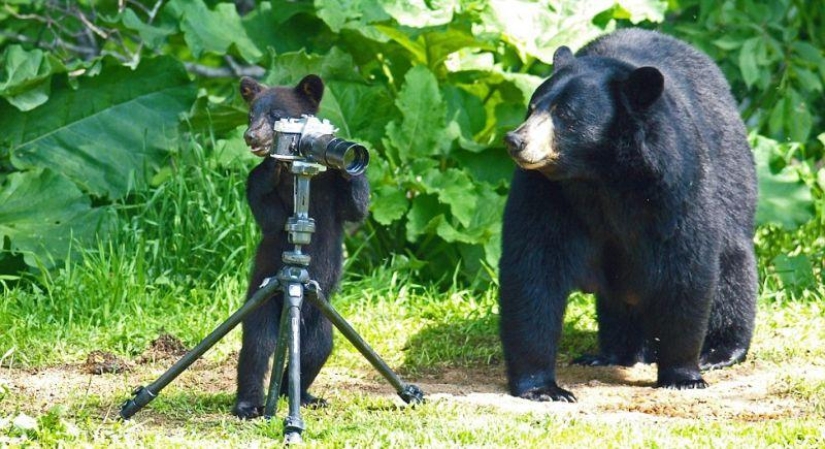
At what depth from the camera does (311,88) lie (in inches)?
200

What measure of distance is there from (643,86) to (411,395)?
1563 millimetres

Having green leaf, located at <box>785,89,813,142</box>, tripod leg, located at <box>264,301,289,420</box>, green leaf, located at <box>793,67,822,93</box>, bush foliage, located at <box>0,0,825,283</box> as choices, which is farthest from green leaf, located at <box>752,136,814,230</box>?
tripod leg, located at <box>264,301,289,420</box>

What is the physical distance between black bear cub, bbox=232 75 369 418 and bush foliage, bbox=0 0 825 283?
2.50 meters

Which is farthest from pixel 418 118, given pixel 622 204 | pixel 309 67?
pixel 622 204

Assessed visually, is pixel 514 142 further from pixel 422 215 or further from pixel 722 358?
pixel 422 215

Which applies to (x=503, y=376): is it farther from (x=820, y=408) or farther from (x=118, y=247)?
(x=118, y=247)

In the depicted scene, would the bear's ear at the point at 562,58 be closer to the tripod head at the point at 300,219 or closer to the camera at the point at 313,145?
the camera at the point at 313,145

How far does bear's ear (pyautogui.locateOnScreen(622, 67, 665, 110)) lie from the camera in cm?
533

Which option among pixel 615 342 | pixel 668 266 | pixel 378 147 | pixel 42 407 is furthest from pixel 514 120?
pixel 42 407

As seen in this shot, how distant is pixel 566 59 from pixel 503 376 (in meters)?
1.59

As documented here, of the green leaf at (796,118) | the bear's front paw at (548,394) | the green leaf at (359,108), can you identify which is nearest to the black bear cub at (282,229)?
the bear's front paw at (548,394)

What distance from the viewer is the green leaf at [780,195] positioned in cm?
792

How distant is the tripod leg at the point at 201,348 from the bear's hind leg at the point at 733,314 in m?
2.72

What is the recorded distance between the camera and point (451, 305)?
734 cm
